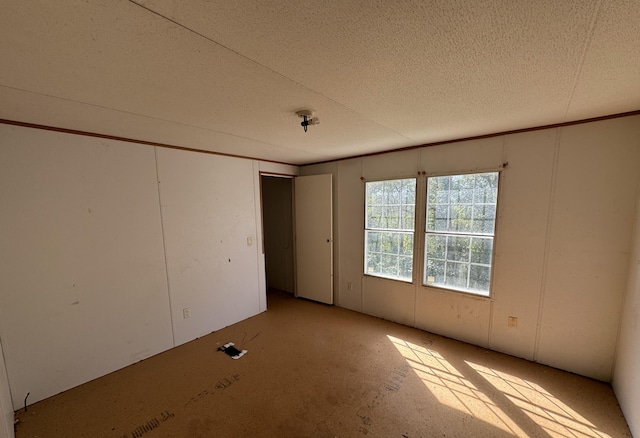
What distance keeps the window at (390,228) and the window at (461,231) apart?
0.23 m

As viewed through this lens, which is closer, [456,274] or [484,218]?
[484,218]

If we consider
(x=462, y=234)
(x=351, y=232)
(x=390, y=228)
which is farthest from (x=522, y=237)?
(x=351, y=232)

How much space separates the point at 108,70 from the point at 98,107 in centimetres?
61

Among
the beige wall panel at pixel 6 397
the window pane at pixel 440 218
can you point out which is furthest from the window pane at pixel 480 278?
the beige wall panel at pixel 6 397

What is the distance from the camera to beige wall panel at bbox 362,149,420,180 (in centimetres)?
291

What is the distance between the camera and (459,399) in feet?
6.33

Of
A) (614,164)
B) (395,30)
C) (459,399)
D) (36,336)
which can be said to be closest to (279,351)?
(459,399)

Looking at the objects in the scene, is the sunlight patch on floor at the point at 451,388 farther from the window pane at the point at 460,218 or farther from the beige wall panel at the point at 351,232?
the window pane at the point at 460,218

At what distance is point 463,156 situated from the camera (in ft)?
8.44

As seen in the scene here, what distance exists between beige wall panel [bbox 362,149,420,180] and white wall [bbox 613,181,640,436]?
1.76 m

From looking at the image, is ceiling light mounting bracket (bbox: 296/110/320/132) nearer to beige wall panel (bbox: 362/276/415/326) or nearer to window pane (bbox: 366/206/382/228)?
window pane (bbox: 366/206/382/228)

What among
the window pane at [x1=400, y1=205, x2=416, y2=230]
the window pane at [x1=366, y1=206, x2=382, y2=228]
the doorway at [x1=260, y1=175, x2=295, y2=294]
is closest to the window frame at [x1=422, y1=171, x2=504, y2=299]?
the window pane at [x1=400, y1=205, x2=416, y2=230]

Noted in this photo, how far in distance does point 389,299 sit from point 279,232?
2.26m

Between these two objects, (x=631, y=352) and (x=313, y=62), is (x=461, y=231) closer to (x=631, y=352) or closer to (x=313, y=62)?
(x=631, y=352)
